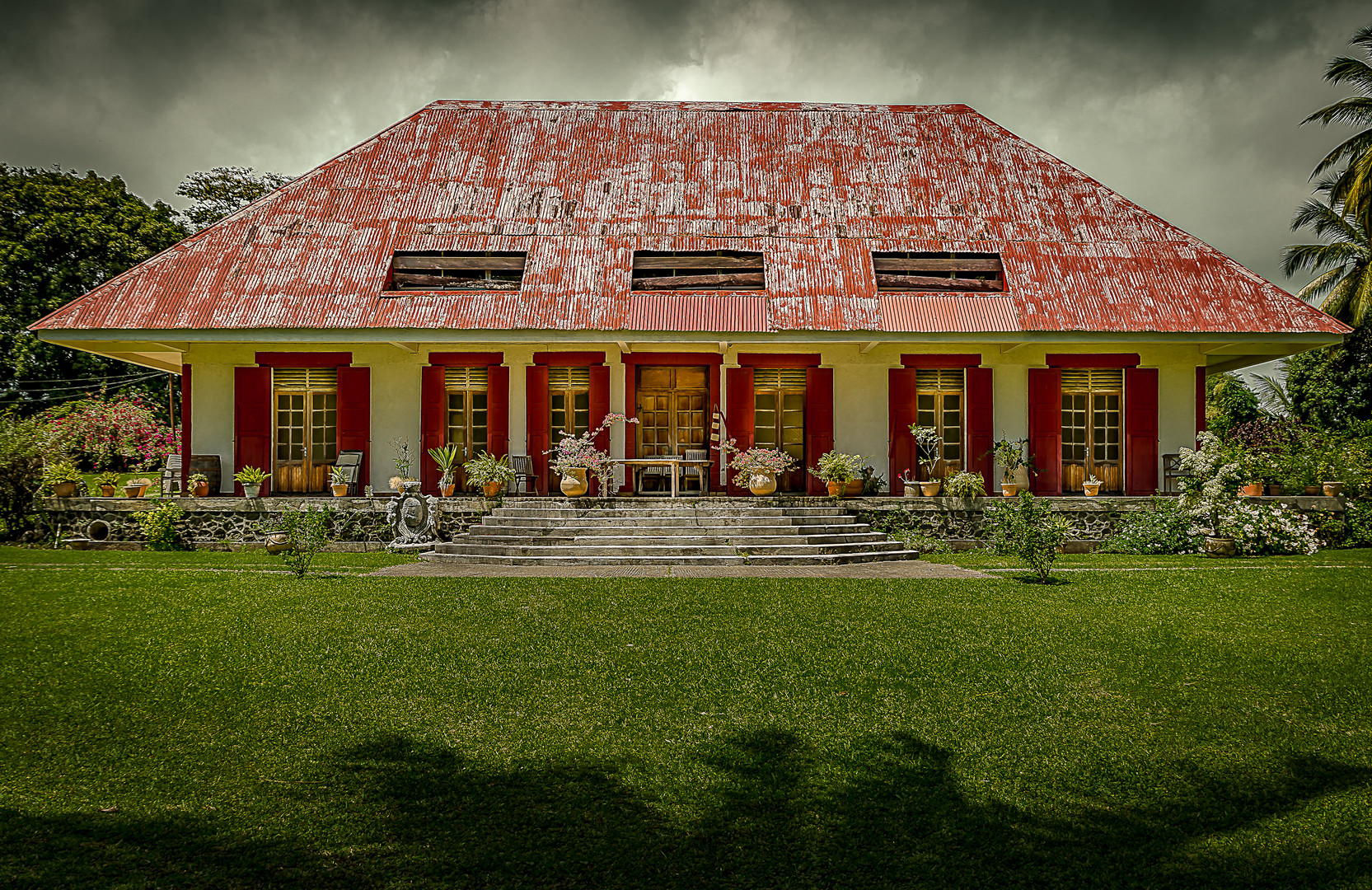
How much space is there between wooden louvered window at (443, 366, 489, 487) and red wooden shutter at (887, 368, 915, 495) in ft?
21.3

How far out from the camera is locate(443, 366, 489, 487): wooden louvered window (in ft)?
45.5

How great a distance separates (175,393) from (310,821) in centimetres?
3072

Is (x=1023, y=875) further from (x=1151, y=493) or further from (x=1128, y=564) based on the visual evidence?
(x=1151, y=493)

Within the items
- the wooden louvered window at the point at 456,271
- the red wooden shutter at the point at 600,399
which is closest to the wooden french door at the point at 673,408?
the red wooden shutter at the point at 600,399

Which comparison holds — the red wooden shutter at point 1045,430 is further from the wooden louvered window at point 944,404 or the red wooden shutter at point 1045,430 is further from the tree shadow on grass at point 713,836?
the tree shadow on grass at point 713,836

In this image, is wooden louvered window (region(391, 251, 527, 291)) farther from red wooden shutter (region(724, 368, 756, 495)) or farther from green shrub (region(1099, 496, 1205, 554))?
green shrub (region(1099, 496, 1205, 554))

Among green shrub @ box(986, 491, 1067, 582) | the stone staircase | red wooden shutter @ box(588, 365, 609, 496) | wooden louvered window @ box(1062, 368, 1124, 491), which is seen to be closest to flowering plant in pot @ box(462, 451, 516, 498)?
the stone staircase

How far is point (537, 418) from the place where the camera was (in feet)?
45.1

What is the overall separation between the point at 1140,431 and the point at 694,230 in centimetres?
787

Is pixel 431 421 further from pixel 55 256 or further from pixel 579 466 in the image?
pixel 55 256

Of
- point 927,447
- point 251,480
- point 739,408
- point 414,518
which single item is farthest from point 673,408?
point 251,480

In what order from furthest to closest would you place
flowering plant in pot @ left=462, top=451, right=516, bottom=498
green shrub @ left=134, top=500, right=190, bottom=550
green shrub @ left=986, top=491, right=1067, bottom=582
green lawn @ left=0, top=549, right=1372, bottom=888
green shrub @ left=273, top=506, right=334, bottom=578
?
flowering plant in pot @ left=462, top=451, right=516, bottom=498 < green shrub @ left=134, top=500, right=190, bottom=550 < green shrub @ left=273, top=506, right=334, bottom=578 < green shrub @ left=986, top=491, right=1067, bottom=582 < green lawn @ left=0, top=549, right=1372, bottom=888

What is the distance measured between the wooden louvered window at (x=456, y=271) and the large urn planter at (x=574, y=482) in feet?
10.7

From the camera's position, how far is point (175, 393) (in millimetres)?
29453
